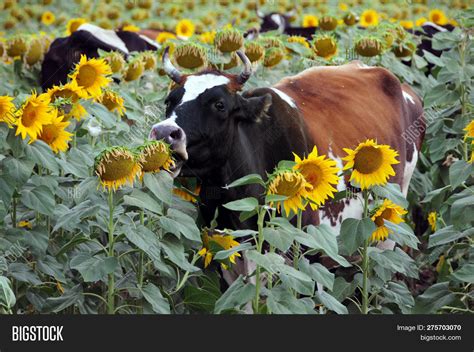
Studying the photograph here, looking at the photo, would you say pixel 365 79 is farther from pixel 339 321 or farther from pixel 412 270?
pixel 339 321

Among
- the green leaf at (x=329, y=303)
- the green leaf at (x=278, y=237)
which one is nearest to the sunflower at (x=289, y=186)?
the green leaf at (x=278, y=237)

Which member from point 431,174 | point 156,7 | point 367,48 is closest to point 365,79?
point 367,48

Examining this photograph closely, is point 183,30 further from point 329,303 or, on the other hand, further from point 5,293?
point 5,293

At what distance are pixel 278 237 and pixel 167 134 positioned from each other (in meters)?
0.83

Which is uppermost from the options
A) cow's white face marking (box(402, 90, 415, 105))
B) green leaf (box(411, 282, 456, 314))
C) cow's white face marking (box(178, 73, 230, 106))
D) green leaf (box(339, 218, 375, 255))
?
cow's white face marking (box(178, 73, 230, 106))

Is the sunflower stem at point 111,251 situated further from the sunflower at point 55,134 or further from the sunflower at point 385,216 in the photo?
the sunflower at point 385,216

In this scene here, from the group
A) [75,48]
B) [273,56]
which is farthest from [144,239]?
[75,48]

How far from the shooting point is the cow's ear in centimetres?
456

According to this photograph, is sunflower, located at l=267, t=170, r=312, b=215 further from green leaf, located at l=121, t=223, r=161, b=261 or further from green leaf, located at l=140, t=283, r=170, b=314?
green leaf, located at l=140, t=283, r=170, b=314

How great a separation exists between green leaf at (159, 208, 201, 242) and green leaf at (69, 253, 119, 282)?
0.70ft

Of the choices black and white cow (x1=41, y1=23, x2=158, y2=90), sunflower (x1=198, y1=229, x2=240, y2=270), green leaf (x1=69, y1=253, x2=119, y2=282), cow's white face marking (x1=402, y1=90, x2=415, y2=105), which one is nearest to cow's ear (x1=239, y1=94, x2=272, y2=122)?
sunflower (x1=198, y1=229, x2=240, y2=270)

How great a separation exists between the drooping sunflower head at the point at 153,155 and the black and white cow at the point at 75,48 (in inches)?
142

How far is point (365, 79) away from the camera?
18.8 ft

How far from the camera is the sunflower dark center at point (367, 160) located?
12.7 feet
